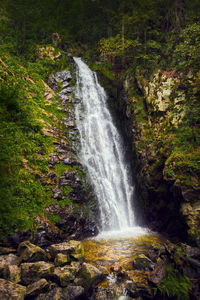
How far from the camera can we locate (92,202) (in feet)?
34.0

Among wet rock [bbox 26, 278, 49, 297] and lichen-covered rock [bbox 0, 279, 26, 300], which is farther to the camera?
wet rock [bbox 26, 278, 49, 297]

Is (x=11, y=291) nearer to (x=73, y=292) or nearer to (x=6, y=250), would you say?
(x=73, y=292)

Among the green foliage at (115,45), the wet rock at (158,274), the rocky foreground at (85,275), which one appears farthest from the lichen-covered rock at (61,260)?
the green foliage at (115,45)

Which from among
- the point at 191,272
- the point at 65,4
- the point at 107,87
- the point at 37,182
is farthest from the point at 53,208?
the point at 65,4

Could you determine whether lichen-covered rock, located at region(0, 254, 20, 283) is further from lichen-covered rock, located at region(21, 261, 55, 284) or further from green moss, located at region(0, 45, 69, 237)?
green moss, located at region(0, 45, 69, 237)

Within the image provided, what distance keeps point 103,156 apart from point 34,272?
8.87 metres

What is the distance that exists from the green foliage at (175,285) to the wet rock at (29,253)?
3.75 meters

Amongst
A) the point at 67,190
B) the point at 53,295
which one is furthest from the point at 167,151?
the point at 53,295

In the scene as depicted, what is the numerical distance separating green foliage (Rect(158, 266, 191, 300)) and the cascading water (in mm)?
5289

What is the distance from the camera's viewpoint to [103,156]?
13.1m

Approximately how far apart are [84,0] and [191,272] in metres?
33.3

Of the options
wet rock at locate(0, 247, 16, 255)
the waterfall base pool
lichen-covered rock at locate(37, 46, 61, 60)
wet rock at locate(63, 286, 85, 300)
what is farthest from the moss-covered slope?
lichen-covered rock at locate(37, 46, 61, 60)

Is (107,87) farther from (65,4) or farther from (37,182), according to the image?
(65,4)

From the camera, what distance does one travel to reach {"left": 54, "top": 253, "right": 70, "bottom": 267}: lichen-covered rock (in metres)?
5.81
